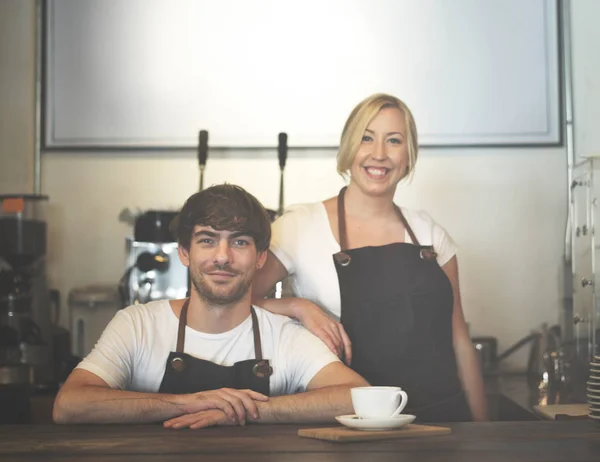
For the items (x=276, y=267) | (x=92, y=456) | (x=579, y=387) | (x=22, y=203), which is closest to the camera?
(x=92, y=456)

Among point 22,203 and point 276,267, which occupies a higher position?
point 22,203

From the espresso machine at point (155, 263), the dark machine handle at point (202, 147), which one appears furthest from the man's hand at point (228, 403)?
the dark machine handle at point (202, 147)

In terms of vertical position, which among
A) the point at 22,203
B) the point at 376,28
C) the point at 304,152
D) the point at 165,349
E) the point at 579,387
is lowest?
the point at 579,387

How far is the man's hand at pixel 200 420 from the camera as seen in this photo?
1694 millimetres

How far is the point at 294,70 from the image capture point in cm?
347

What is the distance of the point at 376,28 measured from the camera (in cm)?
348

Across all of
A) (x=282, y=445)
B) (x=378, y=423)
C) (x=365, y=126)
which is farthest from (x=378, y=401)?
(x=365, y=126)

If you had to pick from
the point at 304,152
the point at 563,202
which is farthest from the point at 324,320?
the point at 563,202

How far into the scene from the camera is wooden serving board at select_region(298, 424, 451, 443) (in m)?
1.49

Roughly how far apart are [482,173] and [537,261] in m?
0.38

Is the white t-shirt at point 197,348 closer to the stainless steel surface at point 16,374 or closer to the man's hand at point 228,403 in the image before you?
the man's hand at point 228,403

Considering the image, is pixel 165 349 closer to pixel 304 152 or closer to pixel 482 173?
pixel 304 152

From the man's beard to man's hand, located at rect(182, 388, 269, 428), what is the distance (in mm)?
300

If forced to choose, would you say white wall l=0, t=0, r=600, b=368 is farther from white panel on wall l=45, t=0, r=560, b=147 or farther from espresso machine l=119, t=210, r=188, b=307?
espresso machine l=119, t=210, r=188, b=307
